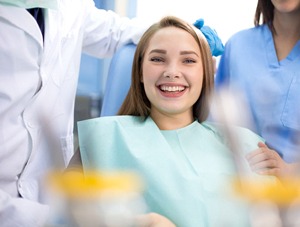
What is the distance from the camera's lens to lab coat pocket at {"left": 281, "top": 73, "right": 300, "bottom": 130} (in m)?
1.21

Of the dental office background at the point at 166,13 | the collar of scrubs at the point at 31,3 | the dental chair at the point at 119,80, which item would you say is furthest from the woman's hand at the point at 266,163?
the dental office background at the point at 166,13

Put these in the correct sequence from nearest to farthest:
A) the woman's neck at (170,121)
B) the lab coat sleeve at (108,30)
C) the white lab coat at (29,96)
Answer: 1. the white lab coat at (29,96)
2. the woman's neck at (170,121)
3. the lab coat sleeve at (108,30)

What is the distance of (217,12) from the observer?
184 cm

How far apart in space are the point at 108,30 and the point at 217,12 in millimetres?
612

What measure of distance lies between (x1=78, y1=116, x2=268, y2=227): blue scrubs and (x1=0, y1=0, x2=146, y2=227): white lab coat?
0.37 feet

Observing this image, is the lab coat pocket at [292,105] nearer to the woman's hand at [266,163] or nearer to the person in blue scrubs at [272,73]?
the person in blue scrubs at [272,73]

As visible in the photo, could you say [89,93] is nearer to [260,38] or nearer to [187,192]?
[260,38]

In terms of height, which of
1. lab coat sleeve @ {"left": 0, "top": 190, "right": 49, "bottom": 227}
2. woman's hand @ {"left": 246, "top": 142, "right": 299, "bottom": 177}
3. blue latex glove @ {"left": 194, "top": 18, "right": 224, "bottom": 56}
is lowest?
lab coat sleeve @ {"left": 0, "top": 190, "right": 49, "bottom": 227}

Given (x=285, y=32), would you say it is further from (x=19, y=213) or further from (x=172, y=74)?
(x=19, y=213)

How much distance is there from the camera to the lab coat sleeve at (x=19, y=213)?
1000 millimetres

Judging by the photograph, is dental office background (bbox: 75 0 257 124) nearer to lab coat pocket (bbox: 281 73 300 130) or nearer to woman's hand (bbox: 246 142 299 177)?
lab coat pocket (bbox: 281 73 300 130)

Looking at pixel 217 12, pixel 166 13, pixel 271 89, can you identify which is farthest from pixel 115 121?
pixel 217 12

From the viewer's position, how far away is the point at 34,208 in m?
1.03

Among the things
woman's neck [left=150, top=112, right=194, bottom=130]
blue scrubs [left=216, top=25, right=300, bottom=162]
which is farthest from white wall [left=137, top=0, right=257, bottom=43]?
woman's neck [left=150, top=112, right=194, bottom=130]
